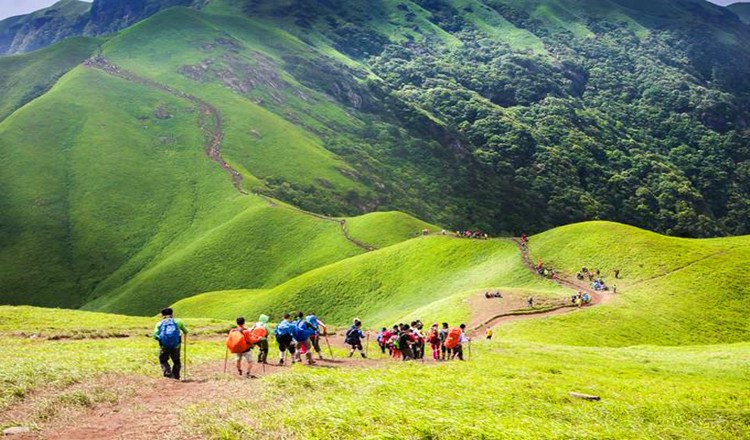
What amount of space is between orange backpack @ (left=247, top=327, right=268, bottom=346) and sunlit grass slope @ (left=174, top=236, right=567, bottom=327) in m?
45.4

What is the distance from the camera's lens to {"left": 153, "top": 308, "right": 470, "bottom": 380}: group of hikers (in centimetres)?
2453

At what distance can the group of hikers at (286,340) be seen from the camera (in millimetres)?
24531

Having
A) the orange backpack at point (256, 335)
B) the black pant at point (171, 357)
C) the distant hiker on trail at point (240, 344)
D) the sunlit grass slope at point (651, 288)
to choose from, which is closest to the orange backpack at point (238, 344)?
the distant hiker on trail at point (240, 344)

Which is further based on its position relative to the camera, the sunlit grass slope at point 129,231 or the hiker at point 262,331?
the sunlit grass slope at point 129,231

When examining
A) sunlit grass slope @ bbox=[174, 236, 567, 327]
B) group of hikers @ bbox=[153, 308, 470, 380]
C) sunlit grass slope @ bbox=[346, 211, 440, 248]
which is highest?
group of hikers @ bbox=[153, 308, 470, 380]

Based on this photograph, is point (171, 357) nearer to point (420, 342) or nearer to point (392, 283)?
point (420, 342)

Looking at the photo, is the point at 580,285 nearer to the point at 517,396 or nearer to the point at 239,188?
the point at 517,396

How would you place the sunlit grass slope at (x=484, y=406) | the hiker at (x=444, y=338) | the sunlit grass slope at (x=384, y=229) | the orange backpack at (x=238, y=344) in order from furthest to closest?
the sunlit grass slope at (x=384, y=229)
the hiker at (x=444, y=338)
the orange backpack at (x=238, y=344)
the sunlit grass slope at (x=484, y=406)

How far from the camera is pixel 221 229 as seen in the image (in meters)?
152

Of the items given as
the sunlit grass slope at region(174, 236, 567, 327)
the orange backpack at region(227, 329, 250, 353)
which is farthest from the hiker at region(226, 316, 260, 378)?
the sunlit grass slope at region(174, 236, 567, 327)

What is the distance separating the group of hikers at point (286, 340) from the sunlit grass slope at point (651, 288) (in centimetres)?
1984

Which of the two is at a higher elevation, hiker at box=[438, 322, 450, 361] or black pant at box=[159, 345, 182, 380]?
black pant at box=[159, 345, 182, 380]

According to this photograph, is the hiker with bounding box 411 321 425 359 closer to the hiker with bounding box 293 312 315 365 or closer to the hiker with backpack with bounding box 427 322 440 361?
the hiker with backpack with bounding box 427 322 440 361

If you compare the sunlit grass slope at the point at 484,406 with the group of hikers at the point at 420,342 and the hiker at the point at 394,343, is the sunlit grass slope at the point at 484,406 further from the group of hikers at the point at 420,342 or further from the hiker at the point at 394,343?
the hiker at the point at 394,343
